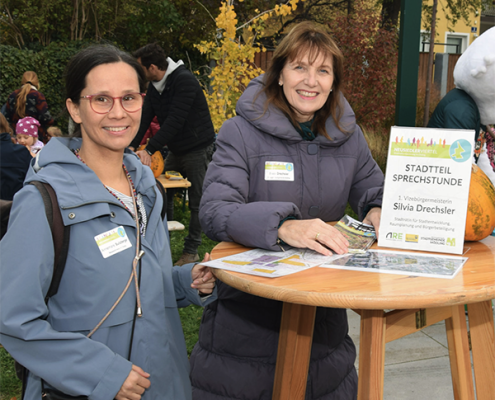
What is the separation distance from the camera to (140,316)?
1.54 metres

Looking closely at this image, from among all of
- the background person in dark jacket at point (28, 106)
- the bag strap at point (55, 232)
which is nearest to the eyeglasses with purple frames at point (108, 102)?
the bag strap at point (55, 232)

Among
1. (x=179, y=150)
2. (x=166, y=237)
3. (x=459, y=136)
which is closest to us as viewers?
(x=459, y=136)

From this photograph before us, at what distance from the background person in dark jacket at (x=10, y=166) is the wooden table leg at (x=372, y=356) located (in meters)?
2.76

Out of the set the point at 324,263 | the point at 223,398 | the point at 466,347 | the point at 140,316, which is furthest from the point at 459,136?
the point at 223,398

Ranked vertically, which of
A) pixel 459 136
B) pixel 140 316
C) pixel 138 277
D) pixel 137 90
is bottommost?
pixel 140 316

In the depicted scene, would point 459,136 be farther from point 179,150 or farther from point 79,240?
point 179,150

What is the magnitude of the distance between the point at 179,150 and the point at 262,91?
3.17 m

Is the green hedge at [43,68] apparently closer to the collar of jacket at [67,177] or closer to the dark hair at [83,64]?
the dark hair at [83,64]

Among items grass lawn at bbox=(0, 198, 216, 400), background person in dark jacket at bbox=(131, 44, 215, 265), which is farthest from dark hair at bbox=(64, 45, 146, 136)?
background person in dark jacket at bbox=(131, 44, 215, 265)

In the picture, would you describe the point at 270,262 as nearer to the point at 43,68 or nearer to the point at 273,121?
the point at 273,121

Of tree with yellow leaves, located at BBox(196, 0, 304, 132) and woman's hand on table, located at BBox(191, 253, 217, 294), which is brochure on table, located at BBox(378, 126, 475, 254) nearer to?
woman's hand on table, located at BBox(191, 253, 217, 294)

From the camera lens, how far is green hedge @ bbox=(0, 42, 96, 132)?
1119 cm

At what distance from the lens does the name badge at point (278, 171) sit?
2.06m

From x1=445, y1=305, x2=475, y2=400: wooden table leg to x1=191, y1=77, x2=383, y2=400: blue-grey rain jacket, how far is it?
517 millimetres
